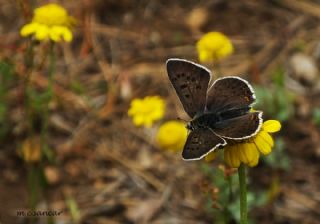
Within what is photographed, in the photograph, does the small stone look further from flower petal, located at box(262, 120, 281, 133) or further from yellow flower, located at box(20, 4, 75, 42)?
flower petal, located at box(262, 120, 281, 133)

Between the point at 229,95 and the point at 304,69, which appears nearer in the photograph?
the point at 229,95

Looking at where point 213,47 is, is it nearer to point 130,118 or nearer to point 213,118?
point 130,118

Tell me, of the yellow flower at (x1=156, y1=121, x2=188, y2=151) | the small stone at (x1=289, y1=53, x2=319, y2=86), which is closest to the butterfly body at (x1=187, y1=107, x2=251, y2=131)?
the yellow flower at (x1=156, y1=121, x2=188, y2=151)

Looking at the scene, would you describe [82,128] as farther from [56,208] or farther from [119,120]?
[56,208]

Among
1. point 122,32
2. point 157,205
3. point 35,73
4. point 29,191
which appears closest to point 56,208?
point 29,191

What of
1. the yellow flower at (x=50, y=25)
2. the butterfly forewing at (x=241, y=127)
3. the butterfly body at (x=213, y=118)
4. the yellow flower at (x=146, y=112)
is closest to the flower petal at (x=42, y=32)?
the yellow flower at (x=50, y=25)

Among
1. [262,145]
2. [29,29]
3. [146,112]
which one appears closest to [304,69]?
[146,112]

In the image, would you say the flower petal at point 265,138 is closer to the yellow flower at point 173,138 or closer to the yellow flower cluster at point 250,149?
the yellow flower cluster at point 250,149
